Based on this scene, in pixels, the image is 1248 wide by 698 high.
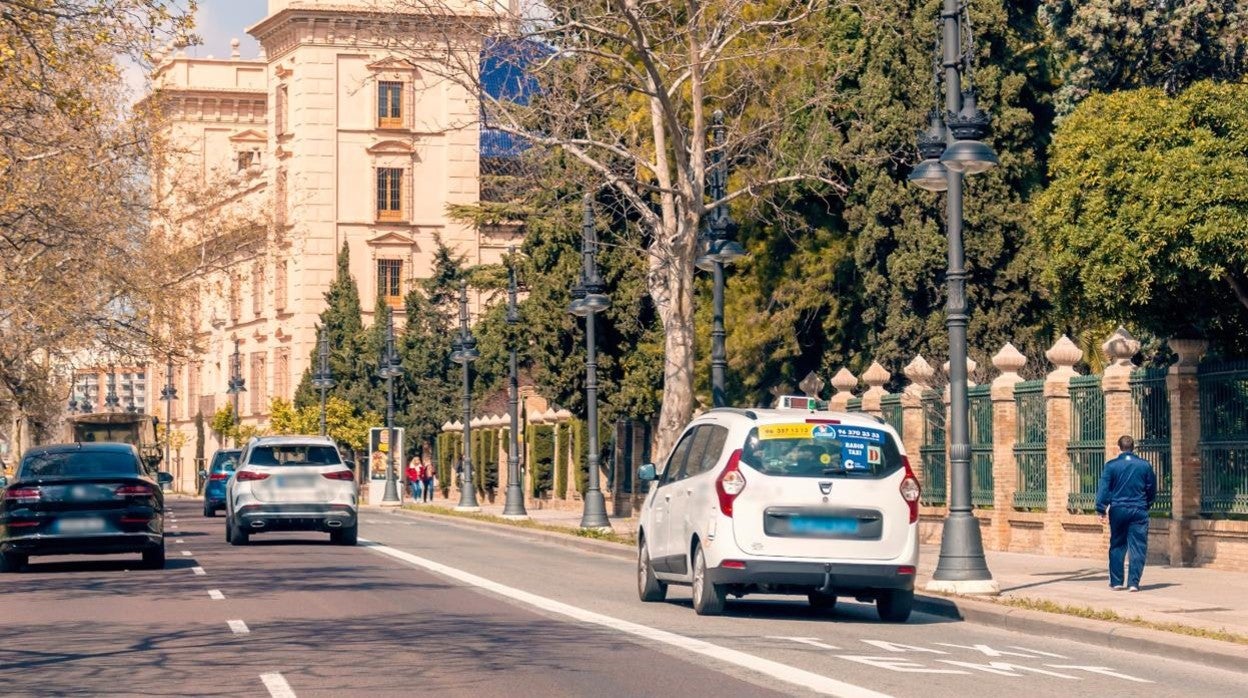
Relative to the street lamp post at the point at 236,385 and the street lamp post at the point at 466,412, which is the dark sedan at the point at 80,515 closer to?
the street lamp post at the point at 466,412

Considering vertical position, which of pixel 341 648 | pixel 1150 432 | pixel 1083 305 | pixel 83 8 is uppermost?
pixel 83 8

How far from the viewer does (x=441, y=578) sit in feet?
76.5

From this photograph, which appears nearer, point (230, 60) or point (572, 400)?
point (572, 400)

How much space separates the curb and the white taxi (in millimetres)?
947

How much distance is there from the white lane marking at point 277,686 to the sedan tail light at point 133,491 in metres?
12.5

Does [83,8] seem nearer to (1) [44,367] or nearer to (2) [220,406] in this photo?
(1) [44,367]

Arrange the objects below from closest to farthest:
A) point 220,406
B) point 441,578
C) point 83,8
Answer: point 441,578
point 83,8
point 220,406

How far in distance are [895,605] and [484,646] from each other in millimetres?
4513

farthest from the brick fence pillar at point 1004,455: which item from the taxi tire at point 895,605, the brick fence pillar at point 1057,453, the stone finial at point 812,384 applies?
the stone finial at point 812,384

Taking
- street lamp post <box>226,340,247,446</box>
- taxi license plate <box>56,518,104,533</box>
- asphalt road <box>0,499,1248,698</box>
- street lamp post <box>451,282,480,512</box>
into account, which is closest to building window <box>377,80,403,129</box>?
street lamp post <box>226,340,247,446</box>

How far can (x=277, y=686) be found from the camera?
487 inches

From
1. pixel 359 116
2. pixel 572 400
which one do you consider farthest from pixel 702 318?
pixel 359 116

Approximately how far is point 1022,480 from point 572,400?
23.4 meters

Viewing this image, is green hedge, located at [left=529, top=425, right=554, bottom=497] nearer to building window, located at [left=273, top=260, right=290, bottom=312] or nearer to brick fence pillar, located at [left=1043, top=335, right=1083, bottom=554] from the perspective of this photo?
brick fence pillar, located at [left=1043, top=335, right=1083, bottom=554]
